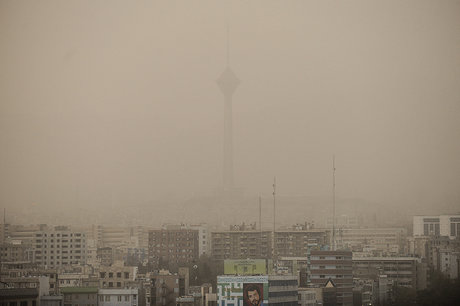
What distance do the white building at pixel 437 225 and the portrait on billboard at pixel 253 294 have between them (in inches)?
771

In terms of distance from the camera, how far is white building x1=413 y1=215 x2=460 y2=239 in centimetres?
4369

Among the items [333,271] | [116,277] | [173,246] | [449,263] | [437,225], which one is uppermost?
[437,225]

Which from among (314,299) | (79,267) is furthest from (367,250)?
(314,299)

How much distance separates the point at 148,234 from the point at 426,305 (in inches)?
543

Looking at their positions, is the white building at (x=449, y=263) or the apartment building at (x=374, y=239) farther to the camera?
the apartment building at (x=374, y=239)

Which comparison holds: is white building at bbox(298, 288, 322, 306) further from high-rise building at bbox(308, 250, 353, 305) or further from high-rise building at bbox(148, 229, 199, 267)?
high-rise building at bbox(148, 229, 199, 267)

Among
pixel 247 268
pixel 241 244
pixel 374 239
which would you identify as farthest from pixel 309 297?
pixel 374 239

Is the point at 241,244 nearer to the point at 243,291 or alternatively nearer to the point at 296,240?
the point at 296,240

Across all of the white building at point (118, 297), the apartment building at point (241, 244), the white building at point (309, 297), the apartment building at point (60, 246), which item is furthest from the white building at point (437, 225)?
the white building at point (118, 297)

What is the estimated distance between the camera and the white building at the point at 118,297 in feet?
78.9

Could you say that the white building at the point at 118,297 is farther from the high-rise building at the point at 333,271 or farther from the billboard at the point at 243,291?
the high-rise building at the point at 333,271

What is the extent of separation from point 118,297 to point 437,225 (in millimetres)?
21987

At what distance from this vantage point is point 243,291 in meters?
24.5

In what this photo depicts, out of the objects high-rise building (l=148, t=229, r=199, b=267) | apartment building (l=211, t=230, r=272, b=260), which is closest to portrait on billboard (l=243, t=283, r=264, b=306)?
high-rise building (l=148, t=229, r=199, b=267)
